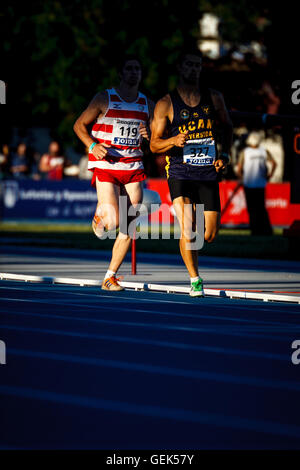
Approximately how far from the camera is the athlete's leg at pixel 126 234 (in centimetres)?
1133

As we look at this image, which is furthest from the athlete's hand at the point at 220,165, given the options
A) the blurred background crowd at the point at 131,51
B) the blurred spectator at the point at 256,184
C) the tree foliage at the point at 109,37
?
the tree foliage at the point at 109,37

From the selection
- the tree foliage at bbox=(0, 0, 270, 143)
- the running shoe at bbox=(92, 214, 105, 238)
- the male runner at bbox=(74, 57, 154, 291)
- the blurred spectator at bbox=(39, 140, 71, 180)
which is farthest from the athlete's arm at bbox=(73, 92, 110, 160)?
the tree foliage at bbox=(0, 0, 270, 143)

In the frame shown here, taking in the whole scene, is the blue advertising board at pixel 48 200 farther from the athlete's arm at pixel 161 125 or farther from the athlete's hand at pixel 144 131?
the athlete's arm at pixel 161 125

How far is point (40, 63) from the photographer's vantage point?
151ft

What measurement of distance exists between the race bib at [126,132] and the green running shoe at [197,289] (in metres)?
1.56

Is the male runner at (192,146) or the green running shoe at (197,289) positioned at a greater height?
the male runner at (192,146)

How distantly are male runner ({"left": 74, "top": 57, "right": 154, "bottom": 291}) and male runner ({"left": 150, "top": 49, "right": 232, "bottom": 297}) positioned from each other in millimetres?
502

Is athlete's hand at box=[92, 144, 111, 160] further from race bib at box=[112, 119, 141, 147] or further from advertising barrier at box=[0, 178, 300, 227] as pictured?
advertising barrier at box=[0, 178, 300, 227]

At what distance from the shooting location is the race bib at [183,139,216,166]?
10.7 m

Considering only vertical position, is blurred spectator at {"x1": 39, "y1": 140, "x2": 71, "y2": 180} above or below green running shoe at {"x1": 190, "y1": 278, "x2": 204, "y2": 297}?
above

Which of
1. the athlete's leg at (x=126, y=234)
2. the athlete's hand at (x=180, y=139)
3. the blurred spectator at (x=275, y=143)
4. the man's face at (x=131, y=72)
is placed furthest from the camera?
the blurred spectator at (x=275, y=143)
